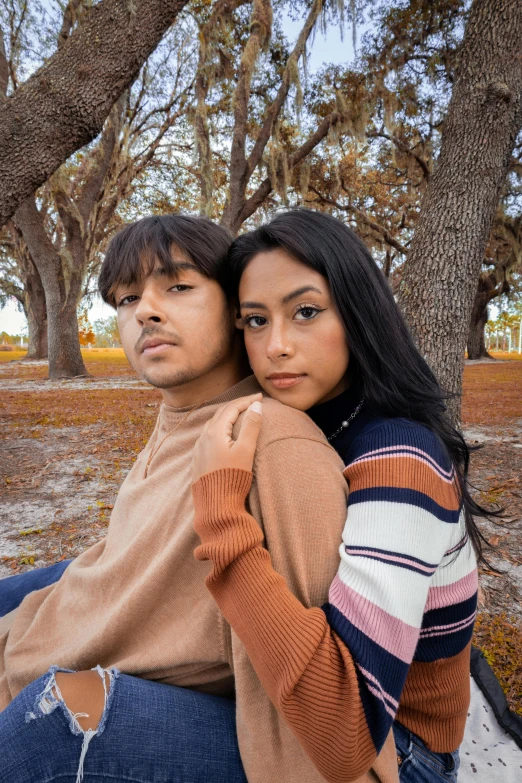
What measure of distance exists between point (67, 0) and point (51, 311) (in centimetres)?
751

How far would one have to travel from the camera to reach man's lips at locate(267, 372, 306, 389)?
4.52 feet

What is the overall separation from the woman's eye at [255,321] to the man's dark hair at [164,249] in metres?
0.19

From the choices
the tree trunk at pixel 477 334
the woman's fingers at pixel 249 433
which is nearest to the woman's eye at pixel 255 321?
the woman's fingers at pixel 249 433

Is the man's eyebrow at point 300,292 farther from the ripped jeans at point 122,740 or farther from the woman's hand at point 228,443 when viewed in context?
the ripped jeans at point 122,740

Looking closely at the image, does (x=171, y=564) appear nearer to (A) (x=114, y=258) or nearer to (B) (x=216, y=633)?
(B) (x=216, y=633)

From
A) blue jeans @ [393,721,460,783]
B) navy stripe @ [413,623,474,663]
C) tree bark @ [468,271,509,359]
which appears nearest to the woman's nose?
navy stripe @ [413,623,474,663]

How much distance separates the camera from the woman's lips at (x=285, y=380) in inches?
54.3

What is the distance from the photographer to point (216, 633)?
1107 millimetres

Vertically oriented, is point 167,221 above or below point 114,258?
above

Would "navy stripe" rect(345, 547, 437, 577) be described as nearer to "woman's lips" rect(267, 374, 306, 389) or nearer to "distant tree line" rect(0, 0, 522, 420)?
"woman's lips" rect(267, 374, 306, 389)

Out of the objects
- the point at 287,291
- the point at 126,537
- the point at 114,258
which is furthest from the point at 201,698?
the point at 114,258

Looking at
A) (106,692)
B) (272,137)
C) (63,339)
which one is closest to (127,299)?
(106,692)

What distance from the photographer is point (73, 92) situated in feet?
13.9

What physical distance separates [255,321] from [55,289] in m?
13.7
